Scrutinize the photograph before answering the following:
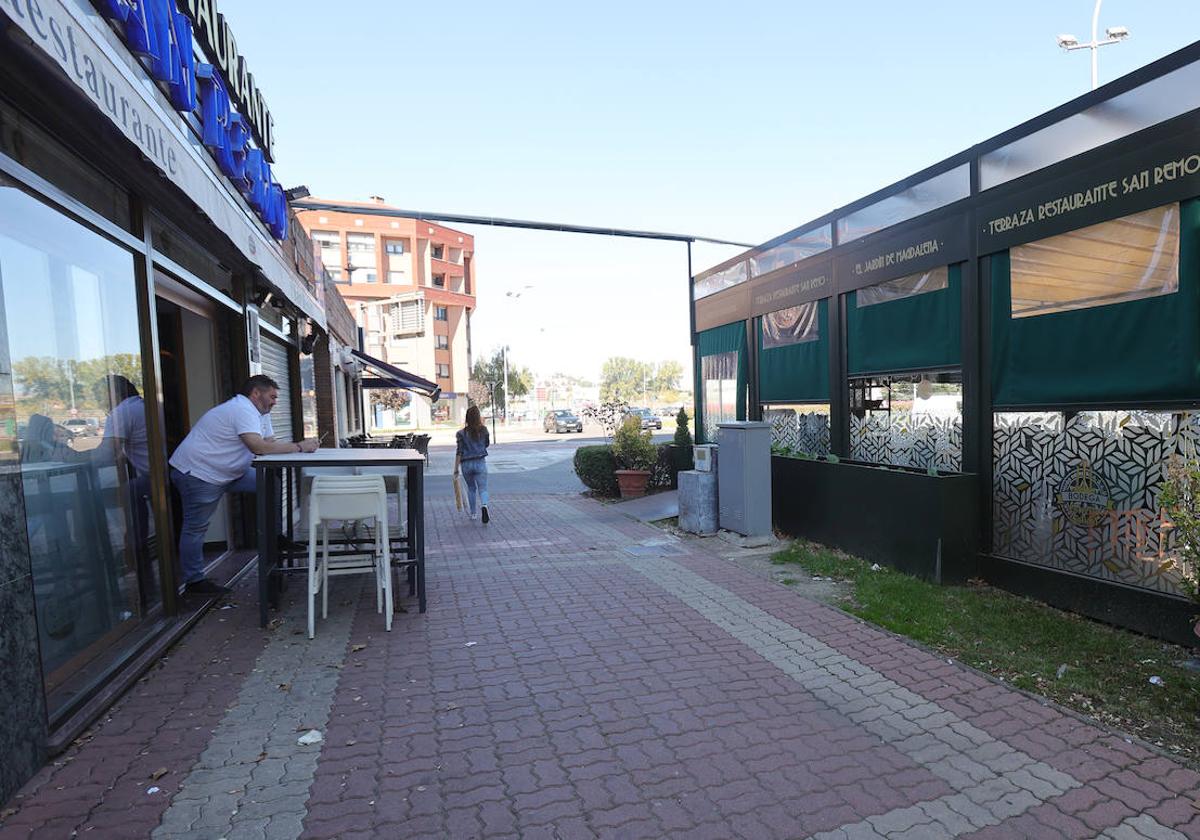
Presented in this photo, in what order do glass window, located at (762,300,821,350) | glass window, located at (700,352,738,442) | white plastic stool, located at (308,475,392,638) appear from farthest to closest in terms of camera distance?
glass window, located at (700,352,738,442), glass window, located at (762,300,821,350), white plastic stool, located at (308,475,392,638)

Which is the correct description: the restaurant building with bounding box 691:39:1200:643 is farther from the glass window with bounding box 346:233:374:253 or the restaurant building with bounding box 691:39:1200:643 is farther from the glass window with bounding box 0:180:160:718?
the glass window with bounding box 346:233:374:253

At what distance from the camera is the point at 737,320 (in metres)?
10.2

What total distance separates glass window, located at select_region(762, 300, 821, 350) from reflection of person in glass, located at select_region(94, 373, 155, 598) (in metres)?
6.99

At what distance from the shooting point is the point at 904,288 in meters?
6.82

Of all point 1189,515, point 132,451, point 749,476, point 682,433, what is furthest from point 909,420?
point 132,451

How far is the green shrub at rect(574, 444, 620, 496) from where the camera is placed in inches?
471

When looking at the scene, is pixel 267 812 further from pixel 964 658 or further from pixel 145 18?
pixel 145 18

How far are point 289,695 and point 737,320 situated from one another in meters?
8.12

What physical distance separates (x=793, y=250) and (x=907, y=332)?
2.53 m

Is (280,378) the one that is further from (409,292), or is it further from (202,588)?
(409,292)

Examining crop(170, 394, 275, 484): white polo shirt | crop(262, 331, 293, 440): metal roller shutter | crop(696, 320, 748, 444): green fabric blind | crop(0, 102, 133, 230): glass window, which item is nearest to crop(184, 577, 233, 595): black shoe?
crop(170, 394, 275, 484): white polo shirt

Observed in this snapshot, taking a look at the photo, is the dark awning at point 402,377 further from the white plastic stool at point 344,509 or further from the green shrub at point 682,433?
the white plastic stool at point 344,509

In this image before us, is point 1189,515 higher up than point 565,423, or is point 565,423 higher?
point 1189,515

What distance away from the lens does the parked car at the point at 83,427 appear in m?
3.91
